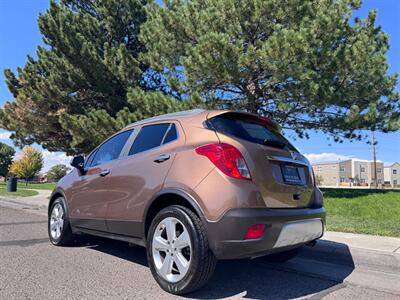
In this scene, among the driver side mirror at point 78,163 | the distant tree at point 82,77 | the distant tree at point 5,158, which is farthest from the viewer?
the distant tree at point 5,158

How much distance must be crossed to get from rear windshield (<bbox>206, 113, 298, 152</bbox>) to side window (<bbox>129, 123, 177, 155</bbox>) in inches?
20.1

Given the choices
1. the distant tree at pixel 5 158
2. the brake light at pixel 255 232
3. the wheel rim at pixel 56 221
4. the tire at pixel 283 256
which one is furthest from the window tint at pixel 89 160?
the distant tree at pixel 5 158

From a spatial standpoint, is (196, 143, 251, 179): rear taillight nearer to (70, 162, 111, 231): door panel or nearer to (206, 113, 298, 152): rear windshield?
(206, 113, 298, 152): rear windshield

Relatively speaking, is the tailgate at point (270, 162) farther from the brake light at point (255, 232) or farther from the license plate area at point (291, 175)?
the brake light at point (255, 232)

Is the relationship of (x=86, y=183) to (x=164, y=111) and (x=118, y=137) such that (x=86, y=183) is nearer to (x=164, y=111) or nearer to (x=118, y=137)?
(x=118, y=137)

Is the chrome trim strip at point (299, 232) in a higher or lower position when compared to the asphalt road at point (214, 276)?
higher

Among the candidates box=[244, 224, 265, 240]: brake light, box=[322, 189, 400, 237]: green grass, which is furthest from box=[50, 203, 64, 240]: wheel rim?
box=[322, 189, 400, 237]: green grass

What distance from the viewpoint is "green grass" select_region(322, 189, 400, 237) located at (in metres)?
6.73

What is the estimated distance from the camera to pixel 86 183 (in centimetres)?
491

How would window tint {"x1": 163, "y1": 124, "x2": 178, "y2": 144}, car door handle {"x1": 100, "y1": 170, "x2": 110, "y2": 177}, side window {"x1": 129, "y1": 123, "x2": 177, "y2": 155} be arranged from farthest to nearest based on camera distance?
car door handle {"x1": 100, "y1": 170, "x2": 110, "y2": 177}, side window {"x1": 129, "y1": 123, "x2": 177, "y2": 155}, window tint {"x1": 163, "y1": 124, "x2": 178, "y2": 144}

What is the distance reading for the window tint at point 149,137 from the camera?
13.2 feet

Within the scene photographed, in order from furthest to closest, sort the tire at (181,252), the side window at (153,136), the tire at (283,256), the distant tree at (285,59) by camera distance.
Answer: the distant tree at (285,59) < the tire at (283,256) < the side window at (153,136) < the tire at (181,252)

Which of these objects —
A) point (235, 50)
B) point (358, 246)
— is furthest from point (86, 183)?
point (235, 50)

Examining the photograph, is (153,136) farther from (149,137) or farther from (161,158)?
(161,158)
